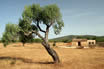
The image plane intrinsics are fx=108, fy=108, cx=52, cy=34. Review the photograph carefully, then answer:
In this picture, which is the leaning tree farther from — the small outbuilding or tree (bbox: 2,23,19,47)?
the small outbuilding

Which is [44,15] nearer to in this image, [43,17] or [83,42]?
[43,17]

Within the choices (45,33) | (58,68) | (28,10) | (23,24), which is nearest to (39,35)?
(45,33)

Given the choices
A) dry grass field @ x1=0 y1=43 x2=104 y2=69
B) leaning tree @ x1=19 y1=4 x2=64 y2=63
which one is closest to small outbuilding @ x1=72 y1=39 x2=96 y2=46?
dry grass field @ x1=0 y1=43 x2=104 y2=69

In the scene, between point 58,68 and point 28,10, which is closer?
point 58,68

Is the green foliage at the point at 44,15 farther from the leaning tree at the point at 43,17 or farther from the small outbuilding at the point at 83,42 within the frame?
the small outbuilding at the point at 83,42

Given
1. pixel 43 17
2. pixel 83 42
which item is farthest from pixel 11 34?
pixel 83 42

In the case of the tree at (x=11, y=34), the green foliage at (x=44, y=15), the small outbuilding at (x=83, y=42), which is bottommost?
the small outbuilding at (x=83, y=42)

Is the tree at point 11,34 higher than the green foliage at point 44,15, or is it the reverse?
the green foliage at point 44,15

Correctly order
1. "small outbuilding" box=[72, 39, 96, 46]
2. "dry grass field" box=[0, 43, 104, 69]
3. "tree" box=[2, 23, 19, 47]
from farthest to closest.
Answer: "small outbuilding" box=[72, 39, 96, 46]
"tree" box=[2, 23, 19, 47]
"dry grass field" box=[0, 43, 104, 69]

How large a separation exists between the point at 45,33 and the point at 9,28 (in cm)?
584

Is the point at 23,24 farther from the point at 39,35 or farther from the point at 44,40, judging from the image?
the point at 44,40

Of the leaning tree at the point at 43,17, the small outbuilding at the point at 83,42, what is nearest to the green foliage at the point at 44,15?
the leaning tree at the point at 43,17

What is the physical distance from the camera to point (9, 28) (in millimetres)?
16891

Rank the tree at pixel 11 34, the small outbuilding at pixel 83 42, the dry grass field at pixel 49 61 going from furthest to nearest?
the small outbuilding at pixel 83 42
the tree at pixel 11 34
the dry grass field at pixel 49 61
